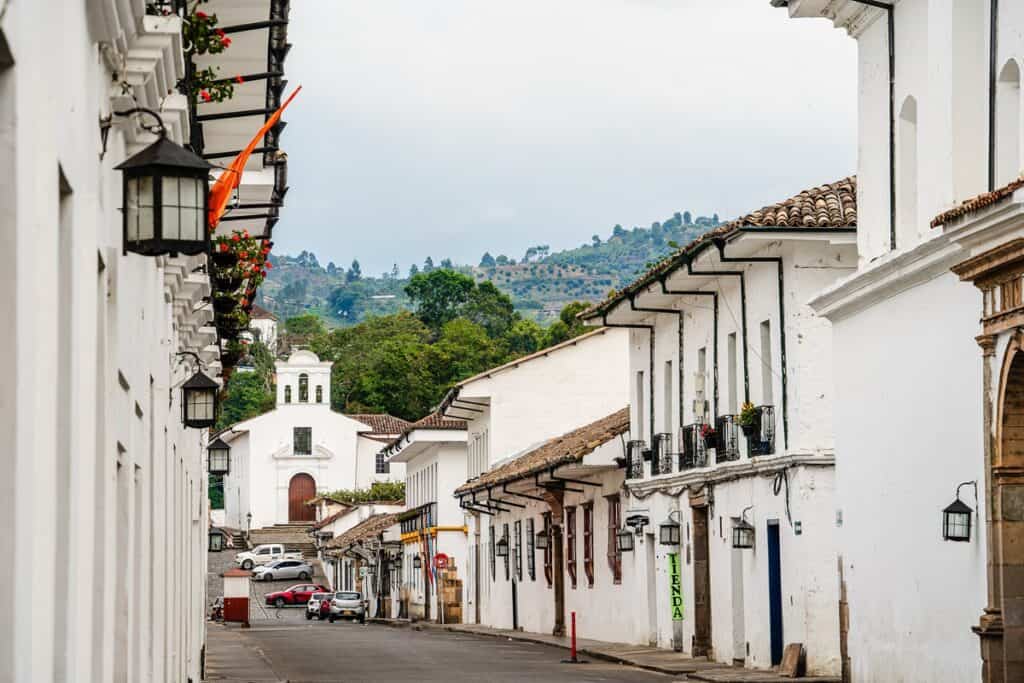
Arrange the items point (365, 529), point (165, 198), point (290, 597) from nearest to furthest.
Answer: point (165, 198) < point (290, 597) < point (365, 529)

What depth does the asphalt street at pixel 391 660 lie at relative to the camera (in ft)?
86.7

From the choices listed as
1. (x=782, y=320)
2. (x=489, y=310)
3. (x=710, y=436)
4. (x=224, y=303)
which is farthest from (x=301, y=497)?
(x=782, y=320)

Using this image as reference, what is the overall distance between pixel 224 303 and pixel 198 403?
4.93 metres

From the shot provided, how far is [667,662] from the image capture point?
28406 mm

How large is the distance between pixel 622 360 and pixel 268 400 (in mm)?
82559

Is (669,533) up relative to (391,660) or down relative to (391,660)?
up

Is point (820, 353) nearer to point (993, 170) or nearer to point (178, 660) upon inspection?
point (993, 170)

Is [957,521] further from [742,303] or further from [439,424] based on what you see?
[439,424]

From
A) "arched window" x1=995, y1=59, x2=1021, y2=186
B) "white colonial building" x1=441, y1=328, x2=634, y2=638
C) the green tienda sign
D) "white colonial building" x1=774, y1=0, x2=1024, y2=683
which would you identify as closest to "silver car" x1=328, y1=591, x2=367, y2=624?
"white colonial building" x1=441, y1=328, x2=634, y2=638

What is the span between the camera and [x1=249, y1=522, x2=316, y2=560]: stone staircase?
98.1 meters

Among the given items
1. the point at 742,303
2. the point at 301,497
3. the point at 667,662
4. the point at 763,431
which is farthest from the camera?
the point at 301,497

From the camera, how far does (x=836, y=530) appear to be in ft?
78.1

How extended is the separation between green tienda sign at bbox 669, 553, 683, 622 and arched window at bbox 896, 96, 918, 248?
1188 cm

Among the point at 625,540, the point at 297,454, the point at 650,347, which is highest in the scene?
the point at 297,454
